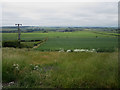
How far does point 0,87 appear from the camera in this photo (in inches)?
117

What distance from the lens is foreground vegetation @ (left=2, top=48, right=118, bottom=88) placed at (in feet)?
9.68

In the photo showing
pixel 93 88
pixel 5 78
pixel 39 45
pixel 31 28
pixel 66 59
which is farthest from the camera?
pixel 39 45

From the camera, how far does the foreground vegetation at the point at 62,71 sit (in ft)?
9.68

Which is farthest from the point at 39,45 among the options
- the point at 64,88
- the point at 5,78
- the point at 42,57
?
the point at 64,88

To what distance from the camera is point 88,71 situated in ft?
10.5

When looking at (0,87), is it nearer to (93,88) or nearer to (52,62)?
(52,62)

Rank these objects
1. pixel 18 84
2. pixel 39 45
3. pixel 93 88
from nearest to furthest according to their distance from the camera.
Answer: pixel 93 88, pixel 18 84, pixel 39 45

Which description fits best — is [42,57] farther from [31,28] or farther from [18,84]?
[31,28]

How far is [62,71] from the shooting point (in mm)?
3271

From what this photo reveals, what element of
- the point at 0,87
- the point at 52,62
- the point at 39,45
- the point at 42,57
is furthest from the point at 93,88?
the point at 39,45

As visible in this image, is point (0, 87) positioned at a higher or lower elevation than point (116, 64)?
lower

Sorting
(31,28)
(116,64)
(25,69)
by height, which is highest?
(31,28)

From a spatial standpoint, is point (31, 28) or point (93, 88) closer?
point (93, 88)

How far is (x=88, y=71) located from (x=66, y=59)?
0.67m
